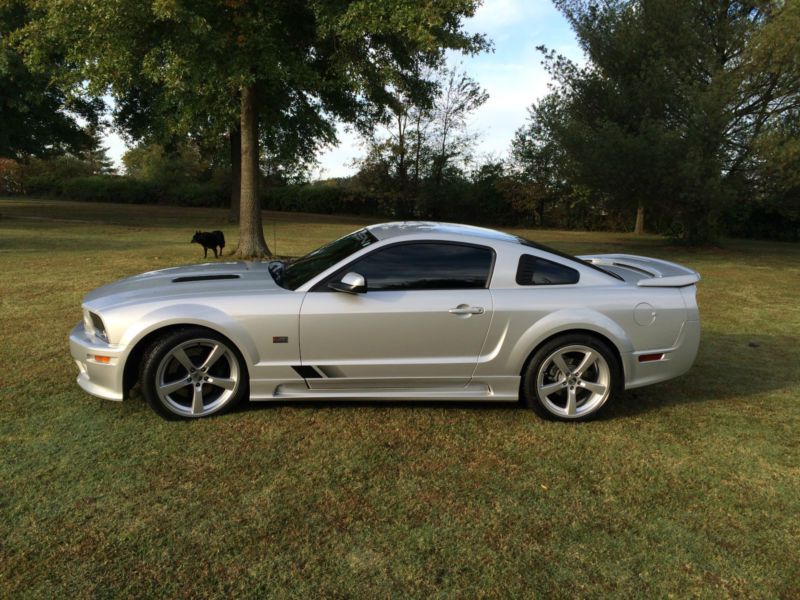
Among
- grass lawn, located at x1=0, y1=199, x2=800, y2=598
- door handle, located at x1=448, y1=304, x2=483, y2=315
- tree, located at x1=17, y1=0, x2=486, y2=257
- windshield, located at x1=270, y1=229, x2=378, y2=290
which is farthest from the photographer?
tree, located at x1=17, y1=0, x2=486, y2=257

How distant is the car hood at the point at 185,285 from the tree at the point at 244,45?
22.5 feet

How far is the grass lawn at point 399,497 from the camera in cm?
256

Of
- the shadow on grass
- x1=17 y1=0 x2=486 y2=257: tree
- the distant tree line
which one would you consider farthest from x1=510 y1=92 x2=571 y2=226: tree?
the shadow on grass

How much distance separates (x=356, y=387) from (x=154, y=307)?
1.53 meters

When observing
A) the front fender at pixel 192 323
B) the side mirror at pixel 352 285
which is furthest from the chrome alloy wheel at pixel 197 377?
the side mirror at pixel 352 285

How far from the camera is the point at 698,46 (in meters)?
17.1

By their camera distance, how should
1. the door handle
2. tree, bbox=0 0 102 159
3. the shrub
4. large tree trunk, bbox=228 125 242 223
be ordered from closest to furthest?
the door handle < tree, bbox=0 0 102 159 < large tree trunk, bbox=228 125 242 223 < the shrub

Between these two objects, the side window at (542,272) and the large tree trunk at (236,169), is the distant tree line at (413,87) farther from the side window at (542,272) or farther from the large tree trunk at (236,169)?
the side window at (542,272)

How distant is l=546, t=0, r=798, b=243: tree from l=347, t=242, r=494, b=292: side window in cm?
1380

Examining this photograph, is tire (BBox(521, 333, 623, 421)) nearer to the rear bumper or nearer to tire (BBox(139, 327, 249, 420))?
the rear bumper

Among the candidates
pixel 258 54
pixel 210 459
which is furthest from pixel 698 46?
pixel 210 459

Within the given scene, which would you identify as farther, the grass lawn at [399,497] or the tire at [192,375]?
the tire at [192,375]

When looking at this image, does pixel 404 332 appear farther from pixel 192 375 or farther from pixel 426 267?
pixel 192 375

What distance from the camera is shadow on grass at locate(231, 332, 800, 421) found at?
451 centimetres
